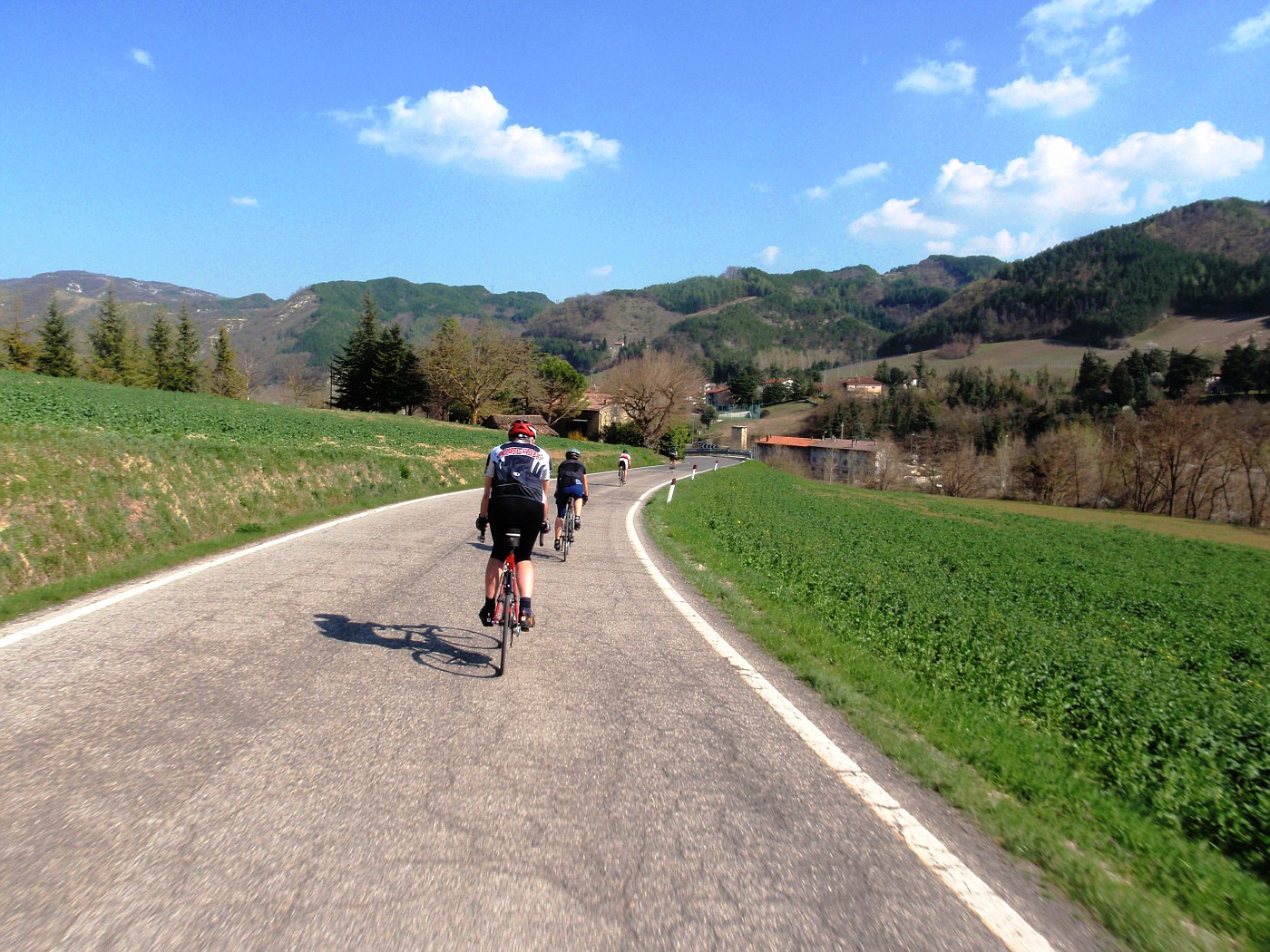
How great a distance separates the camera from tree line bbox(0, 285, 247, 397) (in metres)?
55.3

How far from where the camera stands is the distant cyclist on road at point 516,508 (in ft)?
19.1

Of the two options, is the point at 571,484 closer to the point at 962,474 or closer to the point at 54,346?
the point at 54,346

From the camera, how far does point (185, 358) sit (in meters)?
67.9

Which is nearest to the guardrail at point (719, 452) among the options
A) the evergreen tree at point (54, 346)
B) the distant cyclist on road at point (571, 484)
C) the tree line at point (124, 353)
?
the tree line at point (124, 353)

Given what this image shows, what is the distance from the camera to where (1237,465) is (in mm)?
56625

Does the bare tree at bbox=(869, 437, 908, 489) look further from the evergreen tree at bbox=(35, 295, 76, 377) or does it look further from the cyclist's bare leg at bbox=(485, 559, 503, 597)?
the cyclist's bare leg at bbox=(485, 559, 503, 597)

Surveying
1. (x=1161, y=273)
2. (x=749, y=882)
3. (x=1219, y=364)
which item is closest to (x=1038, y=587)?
(x=749, y=882)

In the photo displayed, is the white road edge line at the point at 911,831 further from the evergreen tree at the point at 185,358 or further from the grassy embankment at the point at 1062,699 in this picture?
the evergreen tree at the point at 185,358

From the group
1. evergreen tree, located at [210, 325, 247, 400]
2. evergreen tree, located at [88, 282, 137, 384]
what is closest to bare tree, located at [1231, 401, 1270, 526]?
evergreen tree, located at [210, 325, 247, 400]

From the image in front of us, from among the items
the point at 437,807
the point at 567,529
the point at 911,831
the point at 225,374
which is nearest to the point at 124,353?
the point at 225,374

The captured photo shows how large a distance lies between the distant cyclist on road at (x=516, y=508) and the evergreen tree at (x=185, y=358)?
72.0 meters

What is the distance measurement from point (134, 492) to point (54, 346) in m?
60.2

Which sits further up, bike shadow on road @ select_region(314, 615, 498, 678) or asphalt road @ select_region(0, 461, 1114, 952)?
asphalt road @ select_region(0, 461, 1114, 952)

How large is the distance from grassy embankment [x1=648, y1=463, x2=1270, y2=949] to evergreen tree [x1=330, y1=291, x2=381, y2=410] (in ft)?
209
